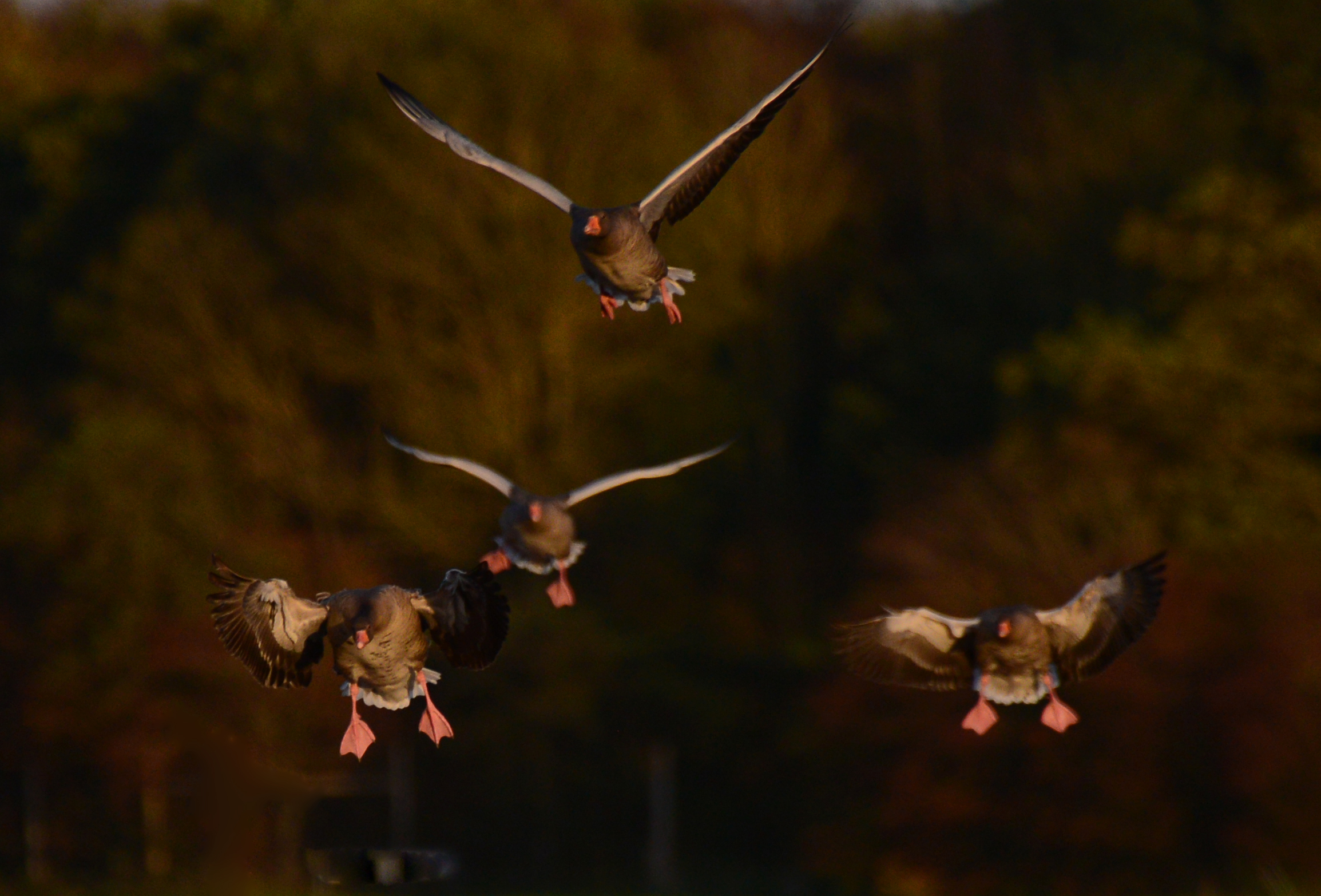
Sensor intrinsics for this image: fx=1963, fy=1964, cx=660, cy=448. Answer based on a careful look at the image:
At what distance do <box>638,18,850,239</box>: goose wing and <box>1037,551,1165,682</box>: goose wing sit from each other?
3223 mm

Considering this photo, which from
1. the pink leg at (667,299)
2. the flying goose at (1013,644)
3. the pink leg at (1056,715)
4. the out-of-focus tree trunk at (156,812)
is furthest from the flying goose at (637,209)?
the out-of-focus tree trunk at (156,812)

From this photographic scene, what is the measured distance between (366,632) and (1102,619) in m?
4.32

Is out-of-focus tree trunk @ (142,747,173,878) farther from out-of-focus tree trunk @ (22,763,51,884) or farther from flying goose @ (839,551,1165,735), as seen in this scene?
flying goose @ (839,551,1165,735)

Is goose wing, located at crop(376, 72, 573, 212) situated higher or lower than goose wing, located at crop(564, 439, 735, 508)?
higher

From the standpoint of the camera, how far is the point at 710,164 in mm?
11758

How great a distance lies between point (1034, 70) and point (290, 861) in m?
16.2

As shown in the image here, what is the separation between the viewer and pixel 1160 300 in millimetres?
24391

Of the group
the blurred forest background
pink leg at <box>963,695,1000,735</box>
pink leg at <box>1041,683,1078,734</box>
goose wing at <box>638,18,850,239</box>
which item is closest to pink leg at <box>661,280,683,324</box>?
goose wing at <box>638,18,850,239</box>

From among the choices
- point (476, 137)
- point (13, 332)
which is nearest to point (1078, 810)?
point (476, 137)

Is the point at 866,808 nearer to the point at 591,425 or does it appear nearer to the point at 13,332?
the point at 591,425

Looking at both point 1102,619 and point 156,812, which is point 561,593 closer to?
point 1102,619

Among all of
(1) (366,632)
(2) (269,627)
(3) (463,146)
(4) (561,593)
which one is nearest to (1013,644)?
(4) (561,593)

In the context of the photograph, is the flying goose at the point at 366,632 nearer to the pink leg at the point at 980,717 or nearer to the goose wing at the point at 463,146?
the goose wing at the point at 463,146

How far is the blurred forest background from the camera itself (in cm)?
2345
